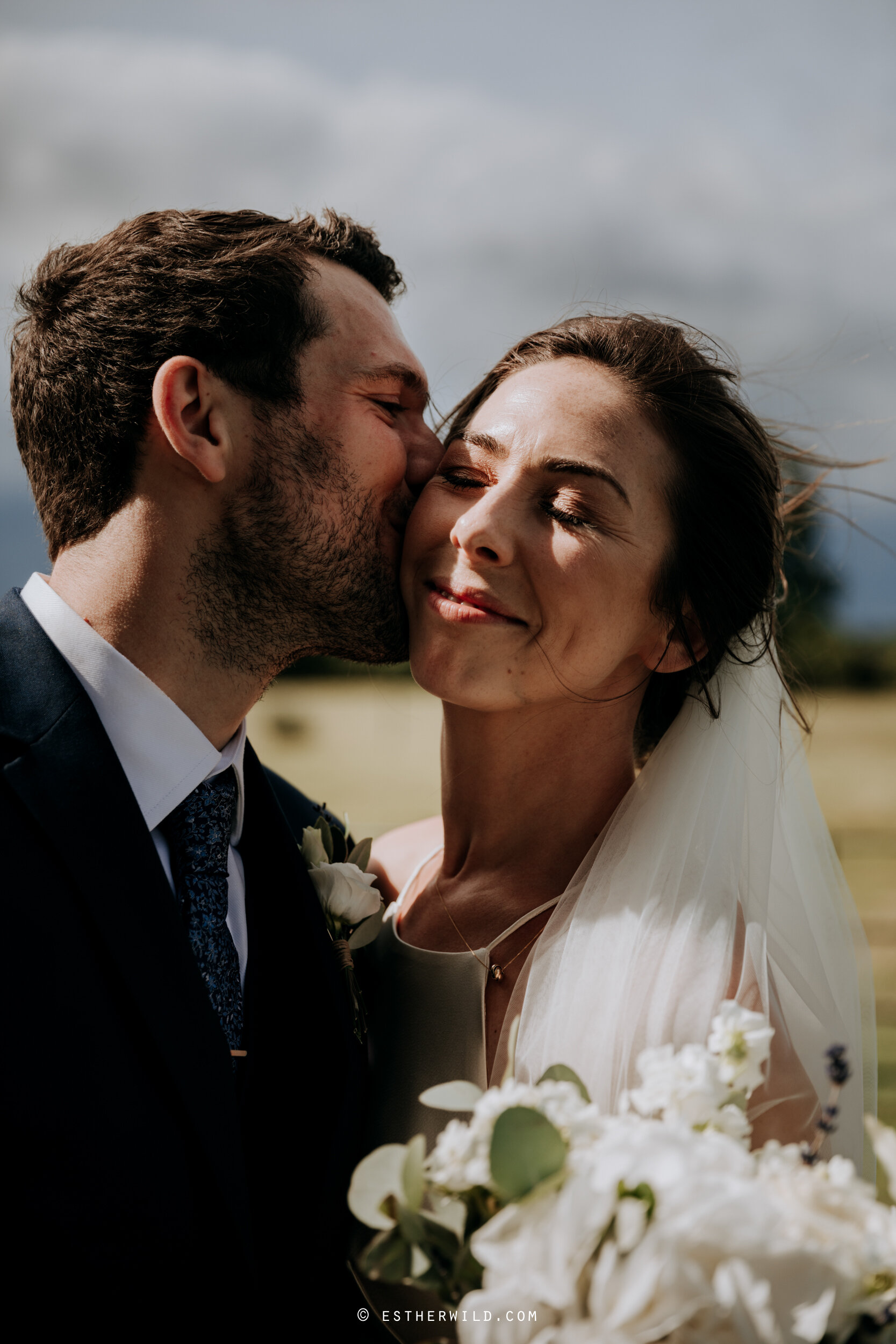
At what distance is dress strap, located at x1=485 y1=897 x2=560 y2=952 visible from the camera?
9.70 feet

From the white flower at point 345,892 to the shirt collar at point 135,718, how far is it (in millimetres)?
529

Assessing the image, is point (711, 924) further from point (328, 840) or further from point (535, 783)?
point (328, 840)

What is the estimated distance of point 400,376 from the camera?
314cm

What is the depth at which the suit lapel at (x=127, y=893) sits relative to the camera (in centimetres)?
207

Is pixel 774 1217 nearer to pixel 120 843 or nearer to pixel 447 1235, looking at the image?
pixel 447 1235

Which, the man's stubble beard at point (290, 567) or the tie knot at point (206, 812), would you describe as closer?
the tie knot at point (206, 812)

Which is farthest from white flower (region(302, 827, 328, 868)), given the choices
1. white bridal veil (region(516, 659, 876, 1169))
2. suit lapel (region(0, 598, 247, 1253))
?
suit lapel (region(0, 598, 247, 1253))

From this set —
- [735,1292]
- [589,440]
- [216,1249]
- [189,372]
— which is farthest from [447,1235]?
[189,372]

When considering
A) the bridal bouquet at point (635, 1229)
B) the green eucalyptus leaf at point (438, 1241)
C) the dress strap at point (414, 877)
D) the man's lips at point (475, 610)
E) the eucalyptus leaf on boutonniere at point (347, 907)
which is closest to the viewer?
the bridal bouquet at point (635, 1229)

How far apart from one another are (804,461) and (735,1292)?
2.64 meters

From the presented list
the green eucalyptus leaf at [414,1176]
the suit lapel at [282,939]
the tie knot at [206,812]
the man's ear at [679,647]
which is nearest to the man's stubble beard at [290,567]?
the tie knot at [206,812]

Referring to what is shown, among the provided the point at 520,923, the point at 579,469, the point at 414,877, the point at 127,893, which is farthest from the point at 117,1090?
the point at 579,469

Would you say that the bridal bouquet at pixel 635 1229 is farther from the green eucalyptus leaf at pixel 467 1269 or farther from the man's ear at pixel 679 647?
the man's ear at pixel 679 647

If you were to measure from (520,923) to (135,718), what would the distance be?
1.23 metres
